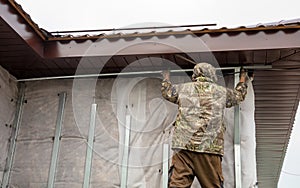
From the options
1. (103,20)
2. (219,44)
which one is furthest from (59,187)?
(103,20)

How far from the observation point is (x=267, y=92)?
16.7ft

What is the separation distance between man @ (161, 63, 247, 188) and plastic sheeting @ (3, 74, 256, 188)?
0.46 metres

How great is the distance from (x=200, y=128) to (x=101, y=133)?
4.19 ft

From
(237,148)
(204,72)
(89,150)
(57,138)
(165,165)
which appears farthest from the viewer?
(57,138)

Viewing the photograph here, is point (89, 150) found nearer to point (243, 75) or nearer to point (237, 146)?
point (237, 146)

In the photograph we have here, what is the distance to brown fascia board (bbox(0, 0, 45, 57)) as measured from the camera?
3639 mm

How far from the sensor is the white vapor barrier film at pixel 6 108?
4535mm

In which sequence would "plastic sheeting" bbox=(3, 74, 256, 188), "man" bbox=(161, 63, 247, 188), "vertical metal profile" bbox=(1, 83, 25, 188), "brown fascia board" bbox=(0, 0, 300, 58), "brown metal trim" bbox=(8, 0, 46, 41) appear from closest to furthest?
"man" bbox=(161, 63, 247, 188)
"brown metal trim" bbox=(8, 0, 46, 41)
"brown fascia board" bbox=(0, 0, 300, 58)
"plastic sheeting" bbox=(3, 74, 256, 188)
"vertical metal profile" bbox=(1, 83, 25, 188)

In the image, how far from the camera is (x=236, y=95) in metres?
3.92

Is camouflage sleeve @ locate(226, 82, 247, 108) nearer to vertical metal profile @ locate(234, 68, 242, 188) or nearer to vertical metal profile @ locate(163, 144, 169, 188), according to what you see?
vertical metal profile @ locate(234, 68, 242, 188)

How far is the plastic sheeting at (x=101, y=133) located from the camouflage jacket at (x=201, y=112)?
1.51 feet

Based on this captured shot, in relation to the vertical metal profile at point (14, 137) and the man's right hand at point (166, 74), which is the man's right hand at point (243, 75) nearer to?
the man's right hand at point (166, 74)

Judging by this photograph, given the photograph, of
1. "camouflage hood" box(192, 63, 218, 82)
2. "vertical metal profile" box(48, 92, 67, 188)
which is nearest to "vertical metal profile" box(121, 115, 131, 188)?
"vertical metal profile" box(48, 92, 67, 188)

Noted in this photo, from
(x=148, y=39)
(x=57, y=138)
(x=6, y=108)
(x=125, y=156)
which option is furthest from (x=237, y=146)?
(x=6, y=108)
